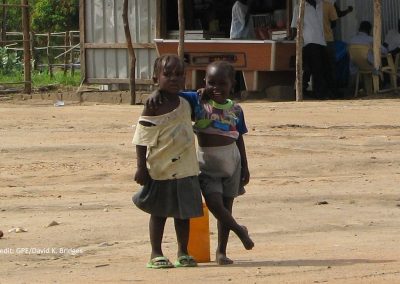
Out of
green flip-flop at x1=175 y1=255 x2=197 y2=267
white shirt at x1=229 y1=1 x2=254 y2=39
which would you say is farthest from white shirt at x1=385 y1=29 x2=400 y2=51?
green flip-flop at x1=175 y1=255 x2=197 y2=267

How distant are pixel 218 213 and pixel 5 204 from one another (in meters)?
3.62

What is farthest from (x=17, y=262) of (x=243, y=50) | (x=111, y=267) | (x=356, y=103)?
(x=243, y=50)

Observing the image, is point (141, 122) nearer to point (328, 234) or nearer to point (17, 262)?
point (17, 262)

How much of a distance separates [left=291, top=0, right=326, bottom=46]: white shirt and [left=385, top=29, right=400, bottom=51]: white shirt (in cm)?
140

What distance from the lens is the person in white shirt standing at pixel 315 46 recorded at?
1880cm

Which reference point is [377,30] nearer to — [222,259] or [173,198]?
[222,259]

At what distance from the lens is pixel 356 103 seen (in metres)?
17.4

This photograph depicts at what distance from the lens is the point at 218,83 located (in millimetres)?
6684

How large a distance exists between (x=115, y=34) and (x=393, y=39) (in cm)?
533

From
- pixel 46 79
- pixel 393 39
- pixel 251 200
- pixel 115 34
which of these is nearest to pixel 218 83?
pixel 251 200

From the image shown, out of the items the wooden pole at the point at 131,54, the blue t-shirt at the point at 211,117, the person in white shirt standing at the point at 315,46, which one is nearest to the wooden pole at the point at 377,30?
the person in white shirt standing at the point at 315,46

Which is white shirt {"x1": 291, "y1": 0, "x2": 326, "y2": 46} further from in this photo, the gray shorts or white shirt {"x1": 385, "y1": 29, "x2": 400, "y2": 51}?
the gray shorts

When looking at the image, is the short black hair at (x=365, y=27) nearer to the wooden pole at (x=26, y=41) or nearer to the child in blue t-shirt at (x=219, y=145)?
the wooden pole at (x=26, y=41)

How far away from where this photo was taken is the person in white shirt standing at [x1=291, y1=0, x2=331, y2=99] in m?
18.8
